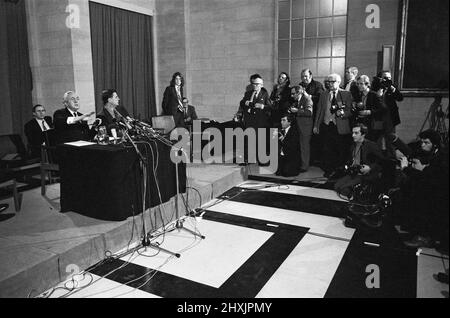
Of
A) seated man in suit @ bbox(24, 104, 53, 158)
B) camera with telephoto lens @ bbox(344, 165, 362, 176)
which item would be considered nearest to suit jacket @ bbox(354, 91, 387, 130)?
camera with telephoto lens @ bbox(344, 165, 362, 176)

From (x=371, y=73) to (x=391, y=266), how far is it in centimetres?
428

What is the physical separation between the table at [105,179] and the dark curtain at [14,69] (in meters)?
2.81

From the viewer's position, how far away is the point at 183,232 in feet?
12.2

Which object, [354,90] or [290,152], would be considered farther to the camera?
[290,152]

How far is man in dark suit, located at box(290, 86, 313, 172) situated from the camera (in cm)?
531

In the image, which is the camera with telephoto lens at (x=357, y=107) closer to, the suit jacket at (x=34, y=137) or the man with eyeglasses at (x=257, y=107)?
the man with eyeglasses at (x=257, y=107)

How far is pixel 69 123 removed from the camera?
174 inches

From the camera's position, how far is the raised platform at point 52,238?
2541mm

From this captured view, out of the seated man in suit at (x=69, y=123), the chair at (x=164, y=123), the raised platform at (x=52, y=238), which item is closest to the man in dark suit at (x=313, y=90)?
the chair at (x=164, y=123)

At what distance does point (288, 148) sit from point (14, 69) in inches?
166

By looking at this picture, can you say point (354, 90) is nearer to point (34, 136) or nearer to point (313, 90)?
point (313, 90)

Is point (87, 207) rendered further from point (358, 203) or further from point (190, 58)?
point (190, 58)

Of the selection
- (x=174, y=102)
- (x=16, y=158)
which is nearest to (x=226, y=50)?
(x=174, y=102)

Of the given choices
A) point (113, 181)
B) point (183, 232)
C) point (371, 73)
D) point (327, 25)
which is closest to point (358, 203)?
point (183, 232)
